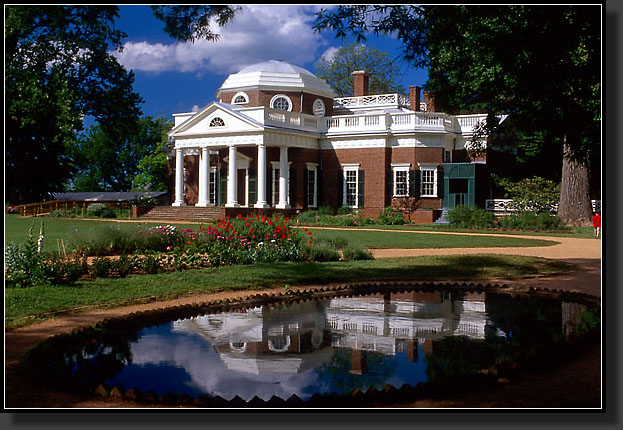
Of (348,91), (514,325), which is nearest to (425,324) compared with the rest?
(514,325)

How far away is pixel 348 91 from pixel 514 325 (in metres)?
51.7

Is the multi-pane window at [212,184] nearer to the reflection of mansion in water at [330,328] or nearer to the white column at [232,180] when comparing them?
the white column at [232,180]

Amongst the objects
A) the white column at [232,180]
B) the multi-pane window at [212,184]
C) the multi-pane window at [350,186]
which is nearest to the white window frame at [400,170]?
the multi-pane window at [350,186]

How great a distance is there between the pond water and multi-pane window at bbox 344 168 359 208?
27.0m

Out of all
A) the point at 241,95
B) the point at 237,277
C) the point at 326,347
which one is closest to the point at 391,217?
the point at 241,95

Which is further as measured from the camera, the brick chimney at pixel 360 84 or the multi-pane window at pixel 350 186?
the brick chimney at pixel 360 84

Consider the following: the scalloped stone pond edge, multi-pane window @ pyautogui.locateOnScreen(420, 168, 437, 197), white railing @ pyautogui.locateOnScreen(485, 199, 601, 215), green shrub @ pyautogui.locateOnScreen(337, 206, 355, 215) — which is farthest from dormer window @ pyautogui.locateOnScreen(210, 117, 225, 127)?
the scalloped stone pond edge

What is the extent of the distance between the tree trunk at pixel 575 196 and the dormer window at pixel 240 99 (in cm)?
1987

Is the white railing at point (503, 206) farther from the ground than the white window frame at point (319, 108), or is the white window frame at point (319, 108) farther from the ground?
the white window frame at point (319, 108)

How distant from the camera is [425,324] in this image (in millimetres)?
8164

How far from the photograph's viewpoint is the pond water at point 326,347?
219 inches

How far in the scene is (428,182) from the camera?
35250 millimetres

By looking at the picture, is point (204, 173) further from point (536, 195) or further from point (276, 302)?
point (276, 302)

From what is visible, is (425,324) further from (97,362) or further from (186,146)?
(186,146)
